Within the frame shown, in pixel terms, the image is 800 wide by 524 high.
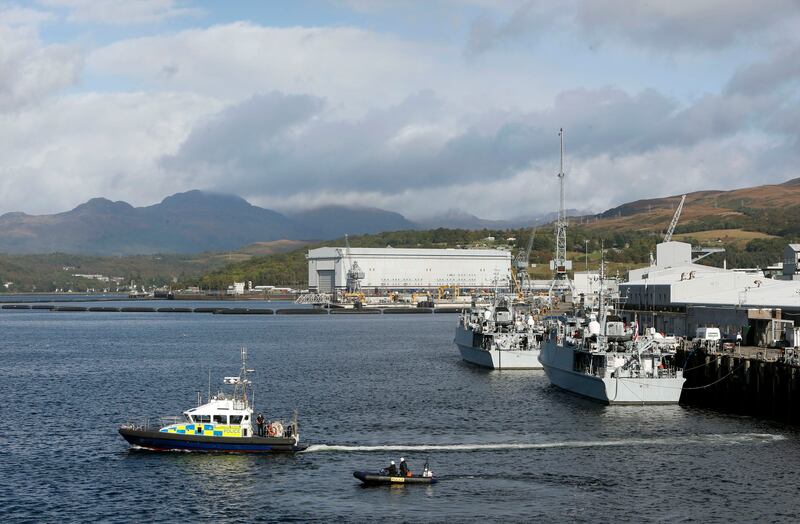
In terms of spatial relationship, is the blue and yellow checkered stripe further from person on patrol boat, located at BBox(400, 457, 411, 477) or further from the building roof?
the building roof

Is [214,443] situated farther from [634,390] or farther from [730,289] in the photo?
[730,289]

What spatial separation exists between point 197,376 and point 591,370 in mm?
41513

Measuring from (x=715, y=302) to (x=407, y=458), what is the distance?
6084 cm

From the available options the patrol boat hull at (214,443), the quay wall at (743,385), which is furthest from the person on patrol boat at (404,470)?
the quay wall at (743,385)

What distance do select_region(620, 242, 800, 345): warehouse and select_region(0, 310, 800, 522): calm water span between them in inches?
808

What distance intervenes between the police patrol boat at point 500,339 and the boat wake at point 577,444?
4261 cm

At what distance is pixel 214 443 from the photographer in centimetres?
5806

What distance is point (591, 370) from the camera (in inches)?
3105

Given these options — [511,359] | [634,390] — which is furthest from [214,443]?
[511,359]

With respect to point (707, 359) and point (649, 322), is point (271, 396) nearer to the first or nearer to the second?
point (707, 359)

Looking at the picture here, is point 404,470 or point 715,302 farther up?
point 715,302

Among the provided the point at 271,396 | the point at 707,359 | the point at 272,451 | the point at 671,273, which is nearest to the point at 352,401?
the point at 271,396

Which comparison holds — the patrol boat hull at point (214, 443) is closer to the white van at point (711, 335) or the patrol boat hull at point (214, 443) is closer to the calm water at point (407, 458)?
the calm water at point (407, 458)

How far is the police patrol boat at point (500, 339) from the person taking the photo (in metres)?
107
